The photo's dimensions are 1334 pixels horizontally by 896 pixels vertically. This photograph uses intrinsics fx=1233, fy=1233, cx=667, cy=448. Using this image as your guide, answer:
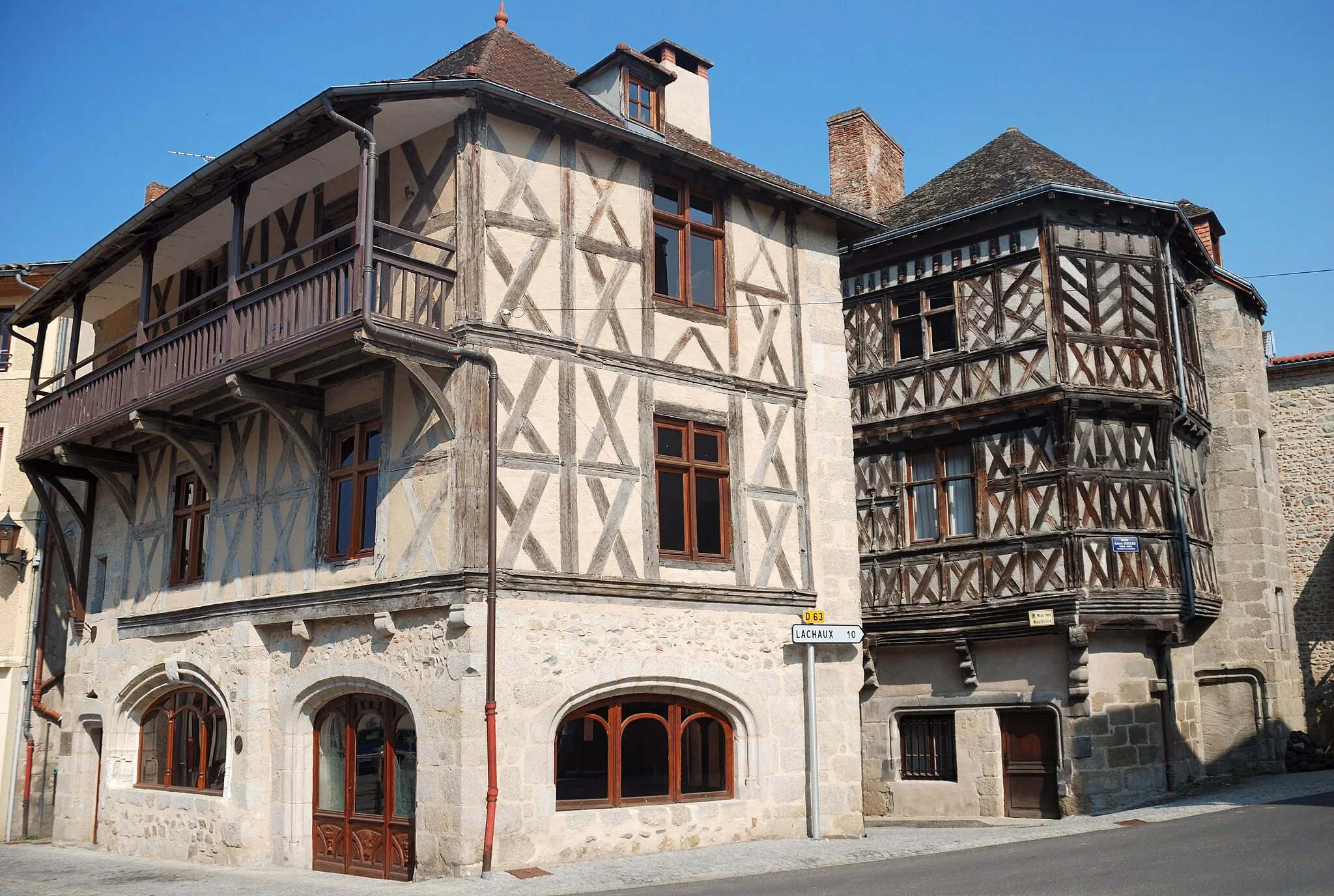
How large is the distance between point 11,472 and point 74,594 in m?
3.11

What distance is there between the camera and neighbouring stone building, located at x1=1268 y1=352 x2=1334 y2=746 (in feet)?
73.5

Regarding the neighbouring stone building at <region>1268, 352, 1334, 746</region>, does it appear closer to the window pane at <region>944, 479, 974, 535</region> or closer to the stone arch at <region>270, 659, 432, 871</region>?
the window pane at <region>944, 479, 974, 535</region>

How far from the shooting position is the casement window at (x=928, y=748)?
57.9ft

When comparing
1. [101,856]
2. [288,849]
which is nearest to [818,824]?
[288,849]

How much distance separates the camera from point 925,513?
60.3ft

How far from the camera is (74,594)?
17266mm

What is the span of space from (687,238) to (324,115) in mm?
4095

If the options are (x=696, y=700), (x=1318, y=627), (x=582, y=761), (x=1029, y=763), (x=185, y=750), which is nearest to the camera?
(x=582, y=761)

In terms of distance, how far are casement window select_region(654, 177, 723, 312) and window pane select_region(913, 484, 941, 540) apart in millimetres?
5982

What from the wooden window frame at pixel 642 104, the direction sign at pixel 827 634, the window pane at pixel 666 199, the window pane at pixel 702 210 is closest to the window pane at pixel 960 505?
the direction sign at pixel 827 634

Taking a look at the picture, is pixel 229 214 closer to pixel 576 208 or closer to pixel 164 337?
pixel 164 337

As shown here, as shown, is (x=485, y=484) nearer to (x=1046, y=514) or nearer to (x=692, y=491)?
(x=692, y=491)

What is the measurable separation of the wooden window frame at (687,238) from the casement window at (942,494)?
582 cm

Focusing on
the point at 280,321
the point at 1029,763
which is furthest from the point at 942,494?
the point at 280,321
